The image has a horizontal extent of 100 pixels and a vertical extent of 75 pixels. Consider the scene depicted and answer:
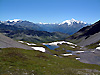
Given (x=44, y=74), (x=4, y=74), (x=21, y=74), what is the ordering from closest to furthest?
1. (x=4, y=74)
2. (x=21, y=74)
3. (x=44, y=74)

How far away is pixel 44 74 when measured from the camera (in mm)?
28609

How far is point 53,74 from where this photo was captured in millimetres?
29484

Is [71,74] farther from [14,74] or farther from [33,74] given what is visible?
[14,74]

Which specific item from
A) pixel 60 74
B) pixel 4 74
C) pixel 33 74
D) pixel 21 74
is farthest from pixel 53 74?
pixel 4 74

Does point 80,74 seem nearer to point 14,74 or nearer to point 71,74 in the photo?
point 71,74

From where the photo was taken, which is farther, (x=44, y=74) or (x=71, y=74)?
(x=71, y=74)

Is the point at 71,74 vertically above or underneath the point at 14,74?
underneath

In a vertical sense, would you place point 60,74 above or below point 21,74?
below

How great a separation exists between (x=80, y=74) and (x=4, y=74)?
2174cm

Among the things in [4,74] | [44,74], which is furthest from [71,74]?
[4,74]

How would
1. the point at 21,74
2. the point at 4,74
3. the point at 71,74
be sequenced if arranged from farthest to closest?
the point at 71,74 < the point at 21,74 < the point at 4,74

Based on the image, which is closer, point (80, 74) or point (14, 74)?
point (14, 74)

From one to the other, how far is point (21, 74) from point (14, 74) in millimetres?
1639

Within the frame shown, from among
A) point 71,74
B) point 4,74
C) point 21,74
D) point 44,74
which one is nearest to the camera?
point 4,74
